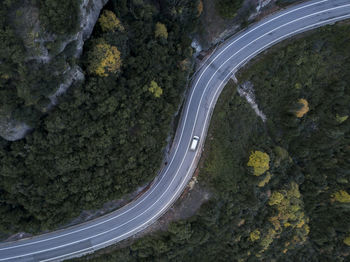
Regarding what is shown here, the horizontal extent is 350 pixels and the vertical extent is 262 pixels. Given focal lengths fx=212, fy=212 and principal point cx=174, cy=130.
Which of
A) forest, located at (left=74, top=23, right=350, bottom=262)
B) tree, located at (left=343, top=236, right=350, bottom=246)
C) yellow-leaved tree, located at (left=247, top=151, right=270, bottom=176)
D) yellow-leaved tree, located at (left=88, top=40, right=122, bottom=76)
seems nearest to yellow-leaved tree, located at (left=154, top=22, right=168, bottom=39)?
yellow-leaved tree, located at (left=88, top=40, right=122, bottom=76)

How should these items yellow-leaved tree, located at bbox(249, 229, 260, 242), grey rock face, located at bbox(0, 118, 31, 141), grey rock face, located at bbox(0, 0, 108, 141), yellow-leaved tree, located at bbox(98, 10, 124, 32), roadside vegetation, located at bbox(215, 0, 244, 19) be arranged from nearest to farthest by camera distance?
grey rock face, located at bbox(0, 0, 108, 141), grey rock face, located at bbox(0, 118, 31, 141), yellow-leaved tree, located at bbox(98, 10, 124, 32), roadside vegetation, located at bbox(215, 0, 244, 19), yellow-leaved tree, located at bbox(249, 229, 260, 242)

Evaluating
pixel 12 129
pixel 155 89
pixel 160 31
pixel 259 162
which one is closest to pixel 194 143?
pixel 259 162

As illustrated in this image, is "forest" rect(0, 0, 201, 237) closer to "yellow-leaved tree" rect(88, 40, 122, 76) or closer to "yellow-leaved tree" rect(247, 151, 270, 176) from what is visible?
"yellow-leaved tree" rect(88, 40, 122, 76)

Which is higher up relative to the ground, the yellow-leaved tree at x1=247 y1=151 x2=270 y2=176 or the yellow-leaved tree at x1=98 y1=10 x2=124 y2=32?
the yellow-leaved tree at x1=98 y1=10 x2=124 y2=32

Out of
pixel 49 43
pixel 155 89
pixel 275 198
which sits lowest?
pixel 275 198

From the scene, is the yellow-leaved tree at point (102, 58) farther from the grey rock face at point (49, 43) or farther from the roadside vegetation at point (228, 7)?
the roadside vegetation at point (228, 7)

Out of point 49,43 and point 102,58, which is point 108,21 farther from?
point 49,43

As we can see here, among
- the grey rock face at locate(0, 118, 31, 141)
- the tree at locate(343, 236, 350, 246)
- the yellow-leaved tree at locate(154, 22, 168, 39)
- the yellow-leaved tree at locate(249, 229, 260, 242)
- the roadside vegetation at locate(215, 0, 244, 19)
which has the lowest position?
the yellow-leaved tree at locate(249, 229, 260, 242)
